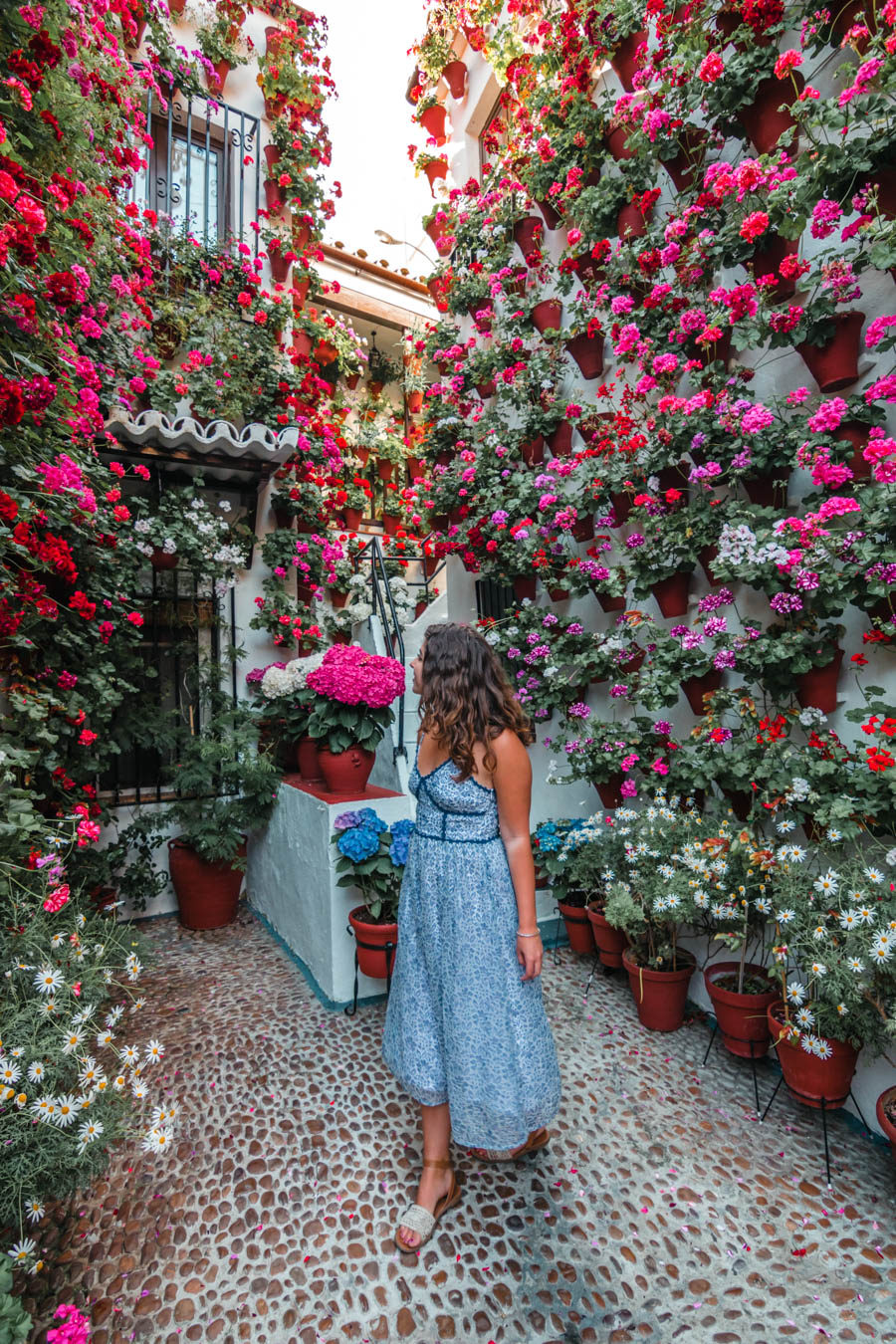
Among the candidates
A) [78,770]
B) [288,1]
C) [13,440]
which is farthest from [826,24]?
[288,1]

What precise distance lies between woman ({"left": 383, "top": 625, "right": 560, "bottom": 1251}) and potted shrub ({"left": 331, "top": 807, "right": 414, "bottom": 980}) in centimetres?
96

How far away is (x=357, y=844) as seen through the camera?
2771mm

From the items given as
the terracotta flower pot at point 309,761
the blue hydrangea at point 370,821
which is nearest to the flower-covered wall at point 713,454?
the blue hydrangea at point 370,821

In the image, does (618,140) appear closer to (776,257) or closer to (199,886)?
(776,257)

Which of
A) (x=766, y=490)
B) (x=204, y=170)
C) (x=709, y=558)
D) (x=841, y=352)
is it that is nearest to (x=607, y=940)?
(x=709, y=558)

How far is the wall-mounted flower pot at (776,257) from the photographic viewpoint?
2373 mm

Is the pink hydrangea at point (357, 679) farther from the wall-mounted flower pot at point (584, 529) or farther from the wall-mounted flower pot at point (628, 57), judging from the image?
the wall-mounted flower pot at point (628, 57)

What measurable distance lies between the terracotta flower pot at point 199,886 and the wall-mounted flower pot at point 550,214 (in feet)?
16.4

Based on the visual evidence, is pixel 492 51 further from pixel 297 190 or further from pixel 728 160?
pixel 728 160

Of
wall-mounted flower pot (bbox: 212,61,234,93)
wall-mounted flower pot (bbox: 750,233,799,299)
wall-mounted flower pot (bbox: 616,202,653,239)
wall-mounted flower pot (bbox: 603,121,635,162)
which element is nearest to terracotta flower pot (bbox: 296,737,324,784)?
wall-mounted flower pot (bbox: 750,233,799,299)

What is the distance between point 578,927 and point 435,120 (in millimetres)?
6811

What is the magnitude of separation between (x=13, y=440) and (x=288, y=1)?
237 inches

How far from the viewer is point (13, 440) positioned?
189 cm

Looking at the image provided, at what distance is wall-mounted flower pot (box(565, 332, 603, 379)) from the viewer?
3.54 m
